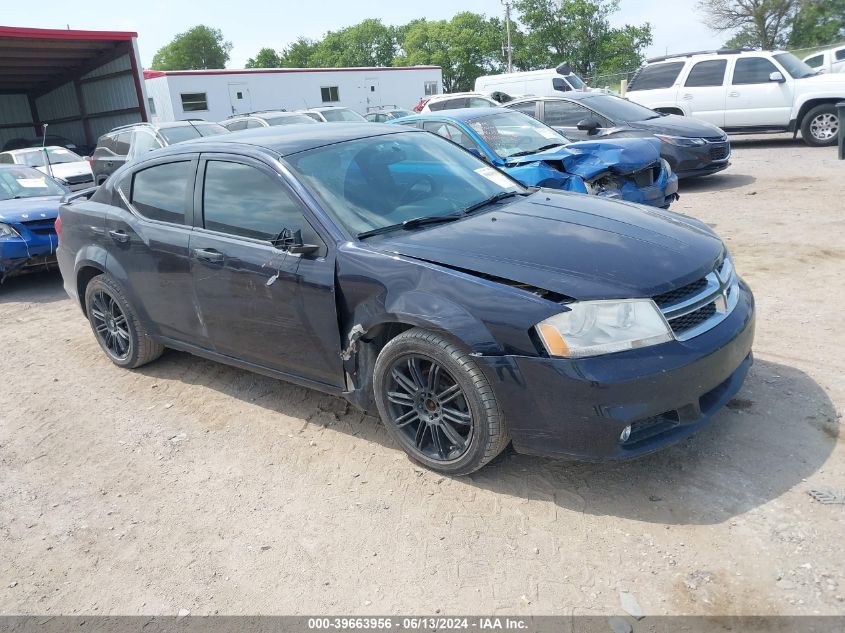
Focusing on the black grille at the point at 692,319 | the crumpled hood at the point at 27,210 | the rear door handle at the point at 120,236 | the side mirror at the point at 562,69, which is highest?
the side mirror at the point at 562,69

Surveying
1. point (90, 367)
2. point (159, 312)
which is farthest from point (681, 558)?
point (90, 367)

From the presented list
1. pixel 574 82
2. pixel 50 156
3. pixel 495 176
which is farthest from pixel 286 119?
pixel 574 82

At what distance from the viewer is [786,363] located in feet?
14.1

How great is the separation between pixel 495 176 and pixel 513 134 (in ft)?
13.0

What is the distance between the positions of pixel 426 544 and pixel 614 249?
163 centimetres

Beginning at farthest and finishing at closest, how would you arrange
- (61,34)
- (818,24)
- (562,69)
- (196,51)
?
(196,51)
(818,24)
(562,69)
(61,34)

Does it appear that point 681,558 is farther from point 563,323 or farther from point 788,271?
point 788,271

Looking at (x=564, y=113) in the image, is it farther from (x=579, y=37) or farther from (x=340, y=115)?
(x=579, y=37)

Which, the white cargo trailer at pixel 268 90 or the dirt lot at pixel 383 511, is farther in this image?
the white cargo trailer at pixel 268 90

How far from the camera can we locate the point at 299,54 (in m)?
94.3

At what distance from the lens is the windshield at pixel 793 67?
44.3 feet

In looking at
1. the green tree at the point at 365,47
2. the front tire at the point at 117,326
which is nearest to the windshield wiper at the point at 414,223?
the front tire at the point at 117,326

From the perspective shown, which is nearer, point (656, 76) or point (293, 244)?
point (293, 244)

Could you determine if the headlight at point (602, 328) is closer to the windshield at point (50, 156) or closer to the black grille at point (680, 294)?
the black grille at point (680, 294)
